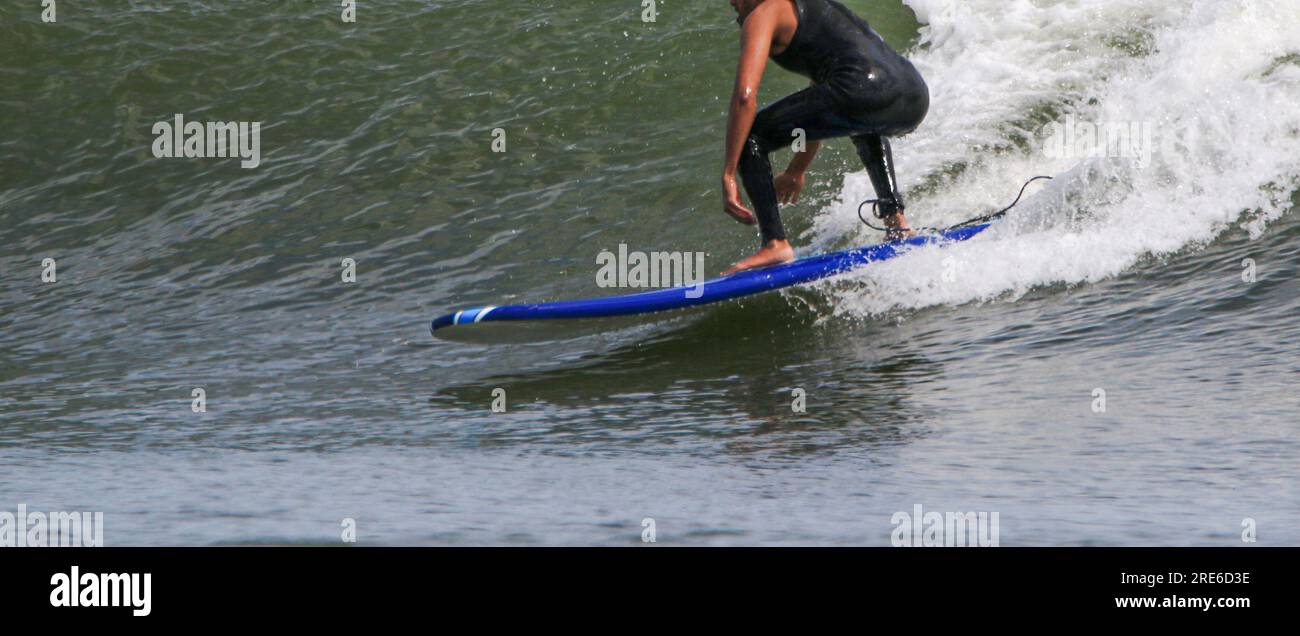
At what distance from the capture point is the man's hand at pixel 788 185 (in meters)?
6.90

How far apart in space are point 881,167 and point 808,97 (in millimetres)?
709

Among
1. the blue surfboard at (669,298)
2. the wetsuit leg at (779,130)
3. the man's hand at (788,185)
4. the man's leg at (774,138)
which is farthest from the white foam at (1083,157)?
the wetsuit leg at (779,130)

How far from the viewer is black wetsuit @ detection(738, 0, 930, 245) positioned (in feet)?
20.5

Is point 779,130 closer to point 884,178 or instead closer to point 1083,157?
point 884,178

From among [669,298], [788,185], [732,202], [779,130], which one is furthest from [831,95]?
[669,298]

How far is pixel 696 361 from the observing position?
20.5 ft

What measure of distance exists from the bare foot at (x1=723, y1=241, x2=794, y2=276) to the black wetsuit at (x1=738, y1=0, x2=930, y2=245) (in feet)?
0.14

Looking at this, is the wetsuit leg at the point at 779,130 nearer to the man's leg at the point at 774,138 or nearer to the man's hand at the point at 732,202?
the man's leg at the point at 774,138

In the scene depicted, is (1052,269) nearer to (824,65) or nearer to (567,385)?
(824,65)

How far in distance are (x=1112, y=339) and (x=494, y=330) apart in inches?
109

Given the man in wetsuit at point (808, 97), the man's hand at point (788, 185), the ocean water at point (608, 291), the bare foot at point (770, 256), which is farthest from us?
the man's hand at point (788, 185)

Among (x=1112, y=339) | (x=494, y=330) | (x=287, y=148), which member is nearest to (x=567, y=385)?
(x=494, y=330)

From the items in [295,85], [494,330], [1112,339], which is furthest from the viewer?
[295,85]
